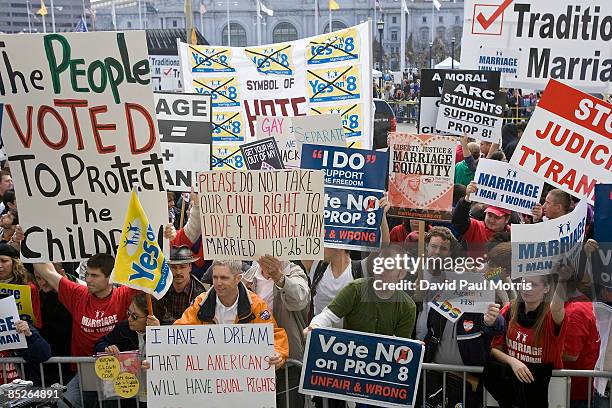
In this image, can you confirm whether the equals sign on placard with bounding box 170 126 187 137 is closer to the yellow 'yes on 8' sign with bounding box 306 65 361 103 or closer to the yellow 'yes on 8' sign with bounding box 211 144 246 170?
the yellow 'yes on 8' sign with bounding box 211 144 246 170

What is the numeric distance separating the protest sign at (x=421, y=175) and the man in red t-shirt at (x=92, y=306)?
255cm

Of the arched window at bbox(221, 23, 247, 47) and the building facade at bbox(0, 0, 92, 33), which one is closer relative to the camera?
the building facade at bbox(0, 0, 92, 33)

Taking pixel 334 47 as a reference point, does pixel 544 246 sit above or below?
below

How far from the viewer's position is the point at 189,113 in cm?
711

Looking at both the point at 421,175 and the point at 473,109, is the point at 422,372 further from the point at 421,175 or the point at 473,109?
the point at 473,109

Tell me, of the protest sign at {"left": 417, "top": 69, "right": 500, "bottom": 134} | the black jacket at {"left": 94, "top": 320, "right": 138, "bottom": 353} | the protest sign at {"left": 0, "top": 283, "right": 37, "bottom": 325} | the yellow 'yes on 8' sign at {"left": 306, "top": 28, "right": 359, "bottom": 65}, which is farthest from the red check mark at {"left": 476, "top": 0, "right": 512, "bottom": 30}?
the protest sign at {"left": 0, "top": 283, "right": 37, "bottom": 325}

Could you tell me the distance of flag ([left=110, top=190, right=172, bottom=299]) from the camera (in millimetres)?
4445

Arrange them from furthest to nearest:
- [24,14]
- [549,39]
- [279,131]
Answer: [24,14]
[279,131]
[549,39]

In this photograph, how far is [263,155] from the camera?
26.0 feet

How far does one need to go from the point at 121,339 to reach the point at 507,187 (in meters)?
3.77

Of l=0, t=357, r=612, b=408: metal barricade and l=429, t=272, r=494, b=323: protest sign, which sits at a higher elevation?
l=429, t=272, r=494, b=323: protest sign

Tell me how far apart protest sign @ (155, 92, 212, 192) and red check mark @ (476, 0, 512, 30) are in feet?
10.6

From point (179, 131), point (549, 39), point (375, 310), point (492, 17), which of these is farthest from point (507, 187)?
point (179, 131)

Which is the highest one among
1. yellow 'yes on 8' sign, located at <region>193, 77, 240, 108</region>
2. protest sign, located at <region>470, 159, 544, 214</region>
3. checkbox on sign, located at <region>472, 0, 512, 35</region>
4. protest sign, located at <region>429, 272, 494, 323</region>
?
checkbox on sign, located at <region>472, 0, 512, 35</region>
